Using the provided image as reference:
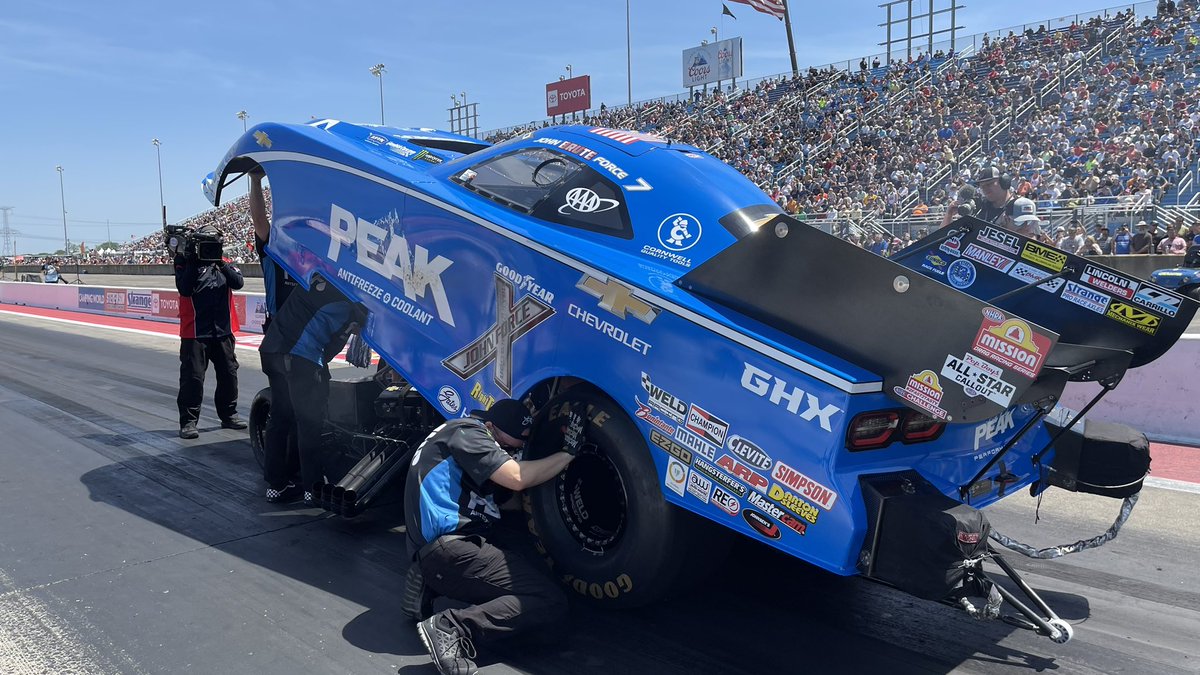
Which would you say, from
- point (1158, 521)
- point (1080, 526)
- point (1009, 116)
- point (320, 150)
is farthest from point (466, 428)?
point (1009, 116)

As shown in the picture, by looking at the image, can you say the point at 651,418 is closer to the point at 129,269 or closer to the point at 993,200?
the point at 993,200

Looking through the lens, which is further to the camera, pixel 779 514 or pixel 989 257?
pixel 989 257

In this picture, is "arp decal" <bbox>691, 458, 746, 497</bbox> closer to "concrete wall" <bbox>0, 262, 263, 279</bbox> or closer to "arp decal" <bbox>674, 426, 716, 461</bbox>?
"arp decal" <bbox>674, 426, 716, 461</bbox>

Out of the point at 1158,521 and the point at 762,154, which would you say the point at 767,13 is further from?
the point at 1158,521

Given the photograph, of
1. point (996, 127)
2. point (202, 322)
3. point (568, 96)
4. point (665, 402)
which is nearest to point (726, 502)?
point (665, 402)

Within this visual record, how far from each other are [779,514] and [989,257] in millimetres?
1769

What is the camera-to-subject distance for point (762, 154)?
26.7 m

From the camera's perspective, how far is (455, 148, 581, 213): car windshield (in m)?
4.14

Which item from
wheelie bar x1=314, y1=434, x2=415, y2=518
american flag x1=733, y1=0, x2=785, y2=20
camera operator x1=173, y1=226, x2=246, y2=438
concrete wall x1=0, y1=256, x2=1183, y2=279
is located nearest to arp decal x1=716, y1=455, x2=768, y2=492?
wheelie bar x1=314, y1=434, x2=415, y2=518

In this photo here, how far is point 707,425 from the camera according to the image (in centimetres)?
316

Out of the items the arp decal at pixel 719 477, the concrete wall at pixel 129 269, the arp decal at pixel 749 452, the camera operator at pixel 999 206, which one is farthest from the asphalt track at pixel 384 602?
the concrete wall at pixel 129 269

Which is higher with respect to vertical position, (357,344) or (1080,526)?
(357,344)

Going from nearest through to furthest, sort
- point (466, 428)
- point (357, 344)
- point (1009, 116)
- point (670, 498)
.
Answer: point (670, 498)
point (466, 428)
point (357, 344)
point (1009, 116)

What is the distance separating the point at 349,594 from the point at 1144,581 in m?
3.69
